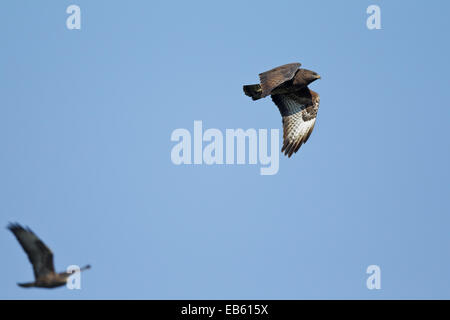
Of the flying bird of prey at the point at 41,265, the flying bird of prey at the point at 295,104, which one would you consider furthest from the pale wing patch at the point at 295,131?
the flying bird of prey at the point at 41,265

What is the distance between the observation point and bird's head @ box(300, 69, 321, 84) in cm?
1712

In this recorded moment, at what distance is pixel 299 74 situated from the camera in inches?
675

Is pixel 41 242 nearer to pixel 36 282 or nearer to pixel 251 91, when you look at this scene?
pixel 36 282

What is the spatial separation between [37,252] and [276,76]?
494 centimetres

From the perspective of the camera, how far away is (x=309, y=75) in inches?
675

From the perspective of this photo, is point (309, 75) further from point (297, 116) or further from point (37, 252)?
point (37, 252)

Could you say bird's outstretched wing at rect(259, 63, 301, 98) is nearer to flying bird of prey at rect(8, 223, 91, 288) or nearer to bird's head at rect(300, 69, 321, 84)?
bird's head at rect(300, 69, 321, 84)

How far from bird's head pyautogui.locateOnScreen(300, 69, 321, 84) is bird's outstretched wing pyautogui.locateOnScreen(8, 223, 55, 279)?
18.0ft

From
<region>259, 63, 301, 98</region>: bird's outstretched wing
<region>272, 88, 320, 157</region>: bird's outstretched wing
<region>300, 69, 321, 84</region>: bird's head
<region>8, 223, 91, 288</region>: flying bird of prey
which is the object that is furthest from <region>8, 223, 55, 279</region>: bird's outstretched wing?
<region>300, 69, 321, 84</region>: bird's head

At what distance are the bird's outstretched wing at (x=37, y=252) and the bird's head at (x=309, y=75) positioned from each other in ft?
18.0
